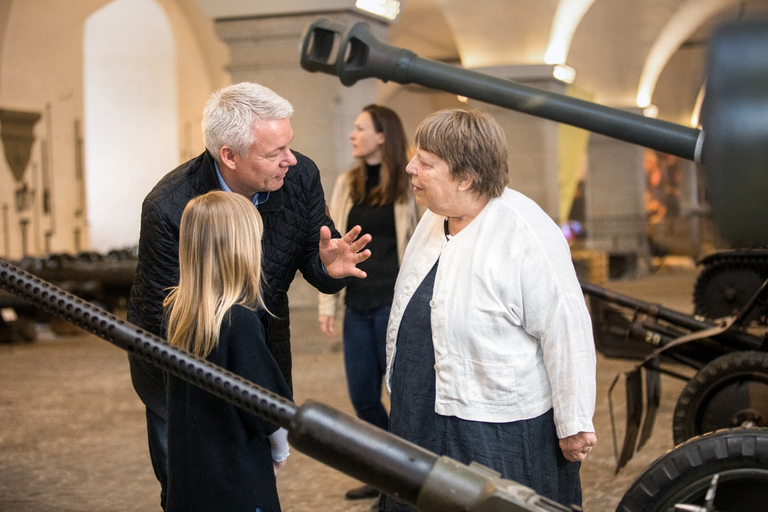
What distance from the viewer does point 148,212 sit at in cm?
218

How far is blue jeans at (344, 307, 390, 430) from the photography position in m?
3.45

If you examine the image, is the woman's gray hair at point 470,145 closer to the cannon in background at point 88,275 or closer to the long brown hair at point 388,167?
the long brown hair at point 388,167

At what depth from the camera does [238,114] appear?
2117 mm

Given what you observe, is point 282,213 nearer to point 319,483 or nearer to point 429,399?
point 429,399

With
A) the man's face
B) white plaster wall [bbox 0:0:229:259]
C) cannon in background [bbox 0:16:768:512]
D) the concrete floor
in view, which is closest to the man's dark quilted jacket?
the man's face

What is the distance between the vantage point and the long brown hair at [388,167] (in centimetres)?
351

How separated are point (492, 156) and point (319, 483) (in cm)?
221

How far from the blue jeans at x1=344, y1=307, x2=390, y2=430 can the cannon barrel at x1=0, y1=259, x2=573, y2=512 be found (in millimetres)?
2308

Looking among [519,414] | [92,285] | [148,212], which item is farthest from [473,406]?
[92,285]

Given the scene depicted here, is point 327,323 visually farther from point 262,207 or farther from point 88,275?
point 88,275

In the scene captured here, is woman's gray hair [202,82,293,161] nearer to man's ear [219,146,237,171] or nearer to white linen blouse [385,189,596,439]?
man's ear [219,146,237,171]

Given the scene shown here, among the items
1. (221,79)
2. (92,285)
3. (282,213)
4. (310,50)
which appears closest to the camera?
(282,213)

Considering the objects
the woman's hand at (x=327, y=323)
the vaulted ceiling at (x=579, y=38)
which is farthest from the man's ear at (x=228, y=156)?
the vaulted ceiling at (x=579, y=38)

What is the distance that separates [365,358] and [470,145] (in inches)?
61.6
